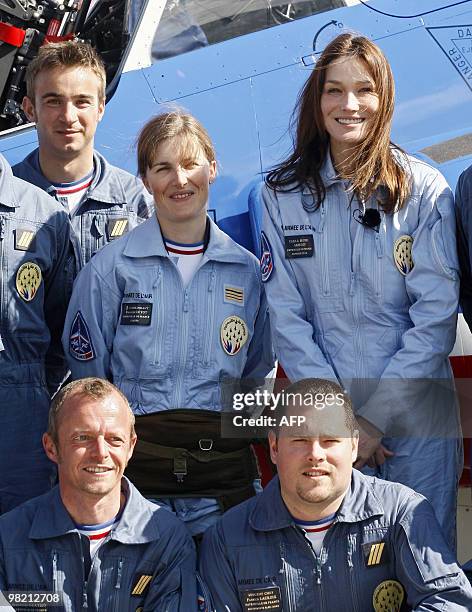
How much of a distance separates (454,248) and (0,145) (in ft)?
7.15

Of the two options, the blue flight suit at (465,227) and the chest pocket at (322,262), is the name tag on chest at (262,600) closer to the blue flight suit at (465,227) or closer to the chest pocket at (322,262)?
the chest pocket at (322,262)

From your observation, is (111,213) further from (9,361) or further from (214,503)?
(214,503)

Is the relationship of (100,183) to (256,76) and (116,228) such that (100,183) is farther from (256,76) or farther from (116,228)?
(256,76)

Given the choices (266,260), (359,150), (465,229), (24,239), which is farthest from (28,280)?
(465,229)

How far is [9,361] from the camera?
3873 mm

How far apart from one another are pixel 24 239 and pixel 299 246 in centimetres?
99

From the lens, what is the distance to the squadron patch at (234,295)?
3781 millimetres

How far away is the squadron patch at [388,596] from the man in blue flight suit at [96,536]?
0.53 m

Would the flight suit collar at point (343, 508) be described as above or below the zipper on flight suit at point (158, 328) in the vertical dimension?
below

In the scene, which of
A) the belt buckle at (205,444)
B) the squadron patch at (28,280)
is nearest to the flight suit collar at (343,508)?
the belt buckle at (205,444)

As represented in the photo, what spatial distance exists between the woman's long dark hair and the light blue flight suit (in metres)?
0.35

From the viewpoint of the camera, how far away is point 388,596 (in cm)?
337

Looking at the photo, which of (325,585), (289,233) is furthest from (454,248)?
(325,585)

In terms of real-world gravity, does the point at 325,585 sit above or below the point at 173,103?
below
